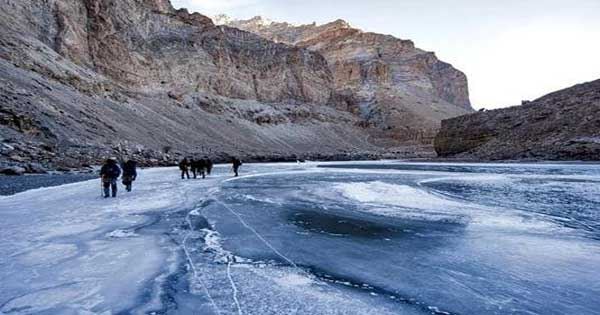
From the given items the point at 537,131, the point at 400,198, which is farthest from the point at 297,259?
the point at 537,131

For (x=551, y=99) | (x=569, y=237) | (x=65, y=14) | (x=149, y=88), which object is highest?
(x=65, y=14)

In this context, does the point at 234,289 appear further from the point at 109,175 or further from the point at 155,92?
the point at 155,92

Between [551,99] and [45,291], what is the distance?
57485 millimetres

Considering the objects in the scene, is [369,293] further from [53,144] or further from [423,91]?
[423,91]

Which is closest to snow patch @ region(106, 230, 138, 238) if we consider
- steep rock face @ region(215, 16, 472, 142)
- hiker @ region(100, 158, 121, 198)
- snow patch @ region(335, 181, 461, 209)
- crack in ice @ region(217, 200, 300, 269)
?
crack in ice @ region(217, 200, 300, 269)

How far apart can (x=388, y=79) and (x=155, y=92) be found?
91.2 meters

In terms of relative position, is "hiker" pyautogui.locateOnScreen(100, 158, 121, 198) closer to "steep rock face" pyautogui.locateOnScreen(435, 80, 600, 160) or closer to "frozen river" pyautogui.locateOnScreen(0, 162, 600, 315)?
"frozen river" pyautogui.locateOnScreen(0, 162, 600, 315)

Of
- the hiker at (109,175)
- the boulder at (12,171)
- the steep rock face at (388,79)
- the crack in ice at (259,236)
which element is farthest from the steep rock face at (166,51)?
the crack in ice at (259,236)

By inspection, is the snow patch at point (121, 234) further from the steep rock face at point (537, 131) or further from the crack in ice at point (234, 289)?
the steep rock face at point (537, 131)

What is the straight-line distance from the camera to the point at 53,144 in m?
31.0

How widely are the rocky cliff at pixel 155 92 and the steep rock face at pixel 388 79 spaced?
11.1 feet

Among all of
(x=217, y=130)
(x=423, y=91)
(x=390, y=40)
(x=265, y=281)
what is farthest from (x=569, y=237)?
(x=390, y=40)

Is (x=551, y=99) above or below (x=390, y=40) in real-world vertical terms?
below

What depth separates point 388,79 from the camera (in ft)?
471
